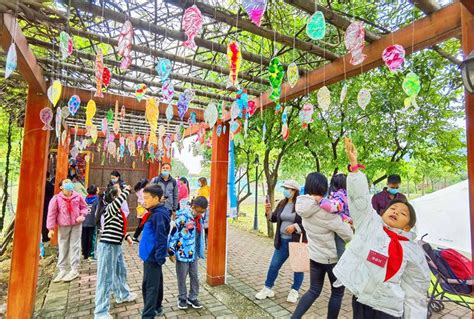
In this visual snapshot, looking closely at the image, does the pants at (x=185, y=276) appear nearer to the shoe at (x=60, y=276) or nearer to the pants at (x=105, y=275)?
the pants at (x=105, y=275)

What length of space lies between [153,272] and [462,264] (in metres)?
3.68

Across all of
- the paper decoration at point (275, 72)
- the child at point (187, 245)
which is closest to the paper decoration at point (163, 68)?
the paper decoration at point (275, 72)

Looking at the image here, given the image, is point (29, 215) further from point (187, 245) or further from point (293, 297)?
point (293, 297)

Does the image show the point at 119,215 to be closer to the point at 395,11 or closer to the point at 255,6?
the point at 255,6

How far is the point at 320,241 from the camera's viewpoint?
265cm

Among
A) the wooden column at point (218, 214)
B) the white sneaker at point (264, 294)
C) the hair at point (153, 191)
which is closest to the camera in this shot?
the hair at point (153, 191)

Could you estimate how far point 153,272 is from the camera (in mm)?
2799

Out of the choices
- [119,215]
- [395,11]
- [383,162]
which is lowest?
[119,215]

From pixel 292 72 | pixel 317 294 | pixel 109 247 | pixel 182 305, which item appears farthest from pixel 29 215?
pixel 292 72

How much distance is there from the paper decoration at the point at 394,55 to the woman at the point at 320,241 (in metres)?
1.19

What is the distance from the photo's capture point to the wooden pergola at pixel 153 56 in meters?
2.03

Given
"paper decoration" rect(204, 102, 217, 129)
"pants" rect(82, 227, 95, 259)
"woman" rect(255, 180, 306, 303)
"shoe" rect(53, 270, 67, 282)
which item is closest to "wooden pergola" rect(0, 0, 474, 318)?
"paper decoration" rect(204, 102, 217, 129)

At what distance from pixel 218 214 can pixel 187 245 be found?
102 centimetres

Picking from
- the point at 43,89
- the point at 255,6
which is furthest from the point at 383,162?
the point at 43,89
